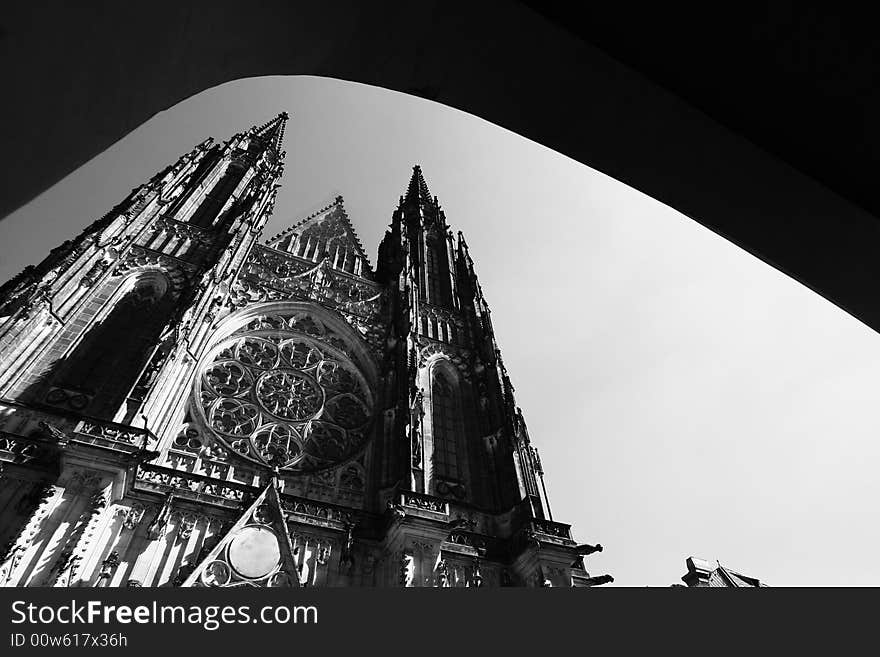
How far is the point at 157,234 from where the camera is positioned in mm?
16469

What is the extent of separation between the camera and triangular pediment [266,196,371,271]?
20.4 meters

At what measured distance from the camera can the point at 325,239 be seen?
22.0 meters

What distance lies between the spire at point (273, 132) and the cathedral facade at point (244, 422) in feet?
26.2

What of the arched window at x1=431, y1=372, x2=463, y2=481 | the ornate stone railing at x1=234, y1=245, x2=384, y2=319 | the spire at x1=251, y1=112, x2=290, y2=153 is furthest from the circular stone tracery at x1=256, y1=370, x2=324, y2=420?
the spire at x1=251, y1=112, x2=290, y2=153

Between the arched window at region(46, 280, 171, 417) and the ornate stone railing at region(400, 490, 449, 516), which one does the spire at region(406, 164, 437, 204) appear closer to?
the arched window at region(46, 280, 171, 417)

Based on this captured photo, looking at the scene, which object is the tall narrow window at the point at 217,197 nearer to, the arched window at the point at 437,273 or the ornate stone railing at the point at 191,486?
the arched window at the point at 437,273

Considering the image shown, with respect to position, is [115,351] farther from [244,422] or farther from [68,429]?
[244,422]

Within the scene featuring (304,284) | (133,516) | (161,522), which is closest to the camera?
(133,516)

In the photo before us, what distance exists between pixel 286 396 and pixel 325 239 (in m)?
9.69

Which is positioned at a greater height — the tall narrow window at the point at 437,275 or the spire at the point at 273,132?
the spire at the point at 273,132

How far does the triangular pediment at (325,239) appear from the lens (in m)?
20.4

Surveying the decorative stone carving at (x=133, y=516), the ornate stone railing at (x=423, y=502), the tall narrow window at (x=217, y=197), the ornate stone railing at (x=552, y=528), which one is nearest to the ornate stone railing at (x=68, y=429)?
the decorative stone carving at (x=133, y=516)

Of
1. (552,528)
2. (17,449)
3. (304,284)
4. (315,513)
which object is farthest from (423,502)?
(304,284)

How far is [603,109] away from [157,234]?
58.9 ft
